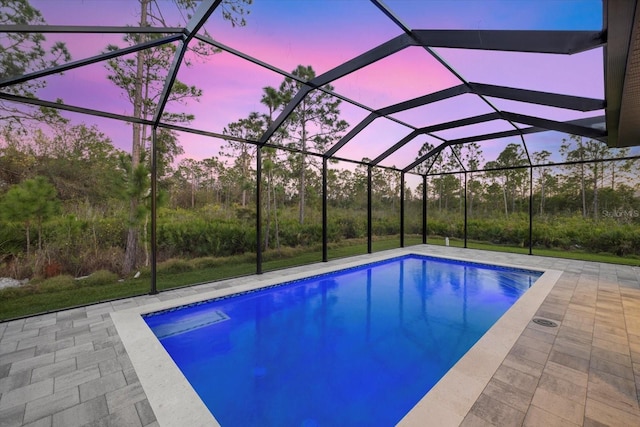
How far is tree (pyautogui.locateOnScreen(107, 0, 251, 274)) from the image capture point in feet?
18.4

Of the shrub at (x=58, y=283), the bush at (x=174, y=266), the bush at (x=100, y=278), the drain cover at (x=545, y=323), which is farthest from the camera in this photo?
the bush at (x=174, y=266)

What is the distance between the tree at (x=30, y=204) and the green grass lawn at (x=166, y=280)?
2.52 ft

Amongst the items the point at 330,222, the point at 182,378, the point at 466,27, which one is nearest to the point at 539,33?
the point at 466,27

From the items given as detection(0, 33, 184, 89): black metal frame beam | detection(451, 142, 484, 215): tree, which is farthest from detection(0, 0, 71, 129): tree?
detection(451, 142, 484, 215): tree

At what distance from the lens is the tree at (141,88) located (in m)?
5.59

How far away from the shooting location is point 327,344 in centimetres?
368

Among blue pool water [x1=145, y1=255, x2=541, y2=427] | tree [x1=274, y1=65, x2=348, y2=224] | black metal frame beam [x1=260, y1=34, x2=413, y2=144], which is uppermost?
tree [x1=274, y1=65, x2=348, y2=224]

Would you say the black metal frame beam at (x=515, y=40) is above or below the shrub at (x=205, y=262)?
above

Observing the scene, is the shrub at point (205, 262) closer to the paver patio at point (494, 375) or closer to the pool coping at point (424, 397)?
the pool coping at point (424, 397)

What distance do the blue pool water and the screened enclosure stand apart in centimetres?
155

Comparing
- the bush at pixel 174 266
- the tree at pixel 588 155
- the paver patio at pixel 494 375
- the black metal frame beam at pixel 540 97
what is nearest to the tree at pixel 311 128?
the bush at pixel 174 266

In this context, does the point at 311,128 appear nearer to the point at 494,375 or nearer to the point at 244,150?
the point at 244,150

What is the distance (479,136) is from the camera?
788 centimetres

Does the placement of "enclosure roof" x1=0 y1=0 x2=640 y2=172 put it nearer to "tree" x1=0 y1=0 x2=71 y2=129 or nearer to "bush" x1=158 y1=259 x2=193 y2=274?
"tree" x1=0 y1=0 x2=71 y2=129
